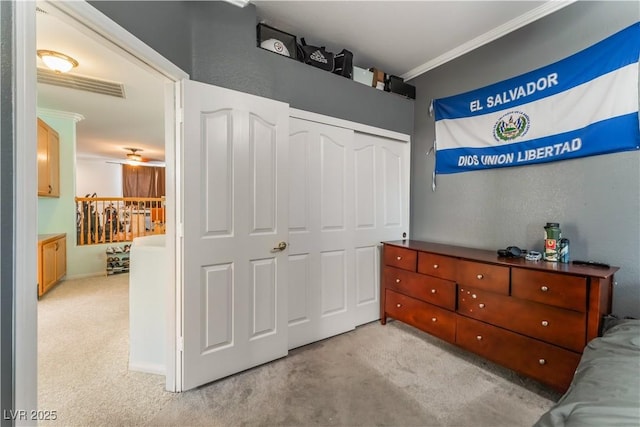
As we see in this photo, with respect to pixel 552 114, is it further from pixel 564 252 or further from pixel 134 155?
pixel 134 155

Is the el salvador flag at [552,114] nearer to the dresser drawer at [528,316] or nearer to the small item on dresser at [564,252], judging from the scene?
the small item on dresser at [564,252]

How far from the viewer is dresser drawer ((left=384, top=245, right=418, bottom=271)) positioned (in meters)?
2.48

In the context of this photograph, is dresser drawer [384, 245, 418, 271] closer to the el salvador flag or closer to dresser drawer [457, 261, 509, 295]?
dresser drawer [457, 261, 509, 295]

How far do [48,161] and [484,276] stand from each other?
218 inches

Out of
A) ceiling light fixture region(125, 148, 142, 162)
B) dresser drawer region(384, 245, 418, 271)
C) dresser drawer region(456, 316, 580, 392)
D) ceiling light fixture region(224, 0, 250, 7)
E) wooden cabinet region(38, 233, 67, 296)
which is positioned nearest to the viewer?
dresser drawer region(456, 316, 580, 392)

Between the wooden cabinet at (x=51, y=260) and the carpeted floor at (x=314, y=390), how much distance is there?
1.44 metres

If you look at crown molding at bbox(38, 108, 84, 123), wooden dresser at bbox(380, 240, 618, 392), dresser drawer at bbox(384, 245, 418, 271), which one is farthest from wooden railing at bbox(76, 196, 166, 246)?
wooden dresser at bbox(380, 240, 618, 392)

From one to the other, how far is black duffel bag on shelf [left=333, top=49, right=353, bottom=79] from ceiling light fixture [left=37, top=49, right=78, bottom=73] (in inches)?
95.7

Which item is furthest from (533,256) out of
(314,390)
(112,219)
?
(112,219)

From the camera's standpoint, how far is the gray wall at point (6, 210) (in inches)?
32.1

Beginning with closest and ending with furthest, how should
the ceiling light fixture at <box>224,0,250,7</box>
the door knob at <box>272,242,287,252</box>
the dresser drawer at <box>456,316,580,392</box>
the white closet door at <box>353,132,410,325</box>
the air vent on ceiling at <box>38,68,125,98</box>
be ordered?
the dresser drawer at <box>456,316,580,392</box> → the ceiling light fixture at <box>224,0,250,7</box> → the door knob at <box>272,242,287,252</box> → the white closet door at <box>353,132,410,325</box> → the air vent on ceiling at <box>38,68,125,98</box>

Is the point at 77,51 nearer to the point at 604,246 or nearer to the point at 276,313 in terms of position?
the point at 276,313

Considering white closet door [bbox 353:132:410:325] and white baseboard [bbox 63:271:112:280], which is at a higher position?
white closet door [bbox 353:132:410:325]

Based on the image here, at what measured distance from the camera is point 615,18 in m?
1.77
